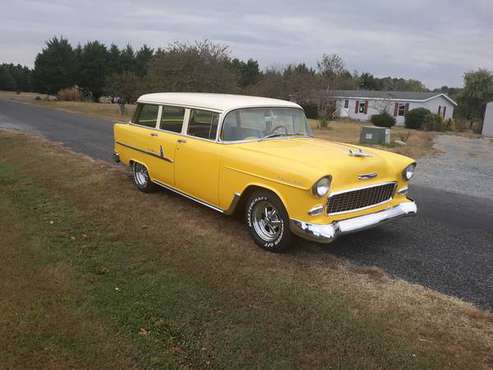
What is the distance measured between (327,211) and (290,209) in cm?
40

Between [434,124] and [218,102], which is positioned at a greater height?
[434,124]

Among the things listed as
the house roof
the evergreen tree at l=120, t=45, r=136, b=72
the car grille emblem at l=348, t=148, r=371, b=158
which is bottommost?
the car grille emblem at l=348, t=148, r=371, b=158

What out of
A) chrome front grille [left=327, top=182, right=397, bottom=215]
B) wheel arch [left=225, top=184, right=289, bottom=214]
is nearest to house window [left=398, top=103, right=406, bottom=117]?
chrome front grille [left=327, top=182, right=397, bottom=215]

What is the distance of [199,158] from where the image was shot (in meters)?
5.69

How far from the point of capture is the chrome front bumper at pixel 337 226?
442 cm

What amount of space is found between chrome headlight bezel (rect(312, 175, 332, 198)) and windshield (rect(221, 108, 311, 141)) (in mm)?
1501

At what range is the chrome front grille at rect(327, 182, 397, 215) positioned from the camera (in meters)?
4.66

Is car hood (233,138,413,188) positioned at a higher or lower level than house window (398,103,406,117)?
lower

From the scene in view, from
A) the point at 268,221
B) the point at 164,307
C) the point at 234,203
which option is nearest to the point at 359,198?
the point at 268,221

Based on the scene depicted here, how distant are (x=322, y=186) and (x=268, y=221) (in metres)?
0.93

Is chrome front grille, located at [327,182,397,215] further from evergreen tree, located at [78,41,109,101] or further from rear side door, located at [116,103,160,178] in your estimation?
evergreen tree, located at [78,41,109,101]

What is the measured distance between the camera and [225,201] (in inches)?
212

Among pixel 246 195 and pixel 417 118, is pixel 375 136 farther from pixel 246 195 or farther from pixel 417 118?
pixel 417 118

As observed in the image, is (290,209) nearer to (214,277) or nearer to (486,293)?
(214,277)
